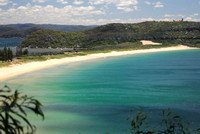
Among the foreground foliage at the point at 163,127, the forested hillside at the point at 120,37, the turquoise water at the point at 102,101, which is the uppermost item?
the forested hillside at the point at 120,37

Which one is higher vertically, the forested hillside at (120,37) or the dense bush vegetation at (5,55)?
the forested hillside at (120,37)

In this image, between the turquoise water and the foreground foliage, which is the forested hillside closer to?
the turquoise water

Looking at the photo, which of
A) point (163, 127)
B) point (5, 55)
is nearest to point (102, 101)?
point (163, 127)

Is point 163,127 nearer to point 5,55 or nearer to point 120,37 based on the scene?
point 5,55

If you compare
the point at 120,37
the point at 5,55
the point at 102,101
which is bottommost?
the point at 102,101

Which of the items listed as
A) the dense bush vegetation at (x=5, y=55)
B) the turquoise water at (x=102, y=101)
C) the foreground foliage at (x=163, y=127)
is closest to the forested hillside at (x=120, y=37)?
the dense bush vegetation at (x=5, y=55)

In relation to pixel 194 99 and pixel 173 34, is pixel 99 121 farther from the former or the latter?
pixel 173 34

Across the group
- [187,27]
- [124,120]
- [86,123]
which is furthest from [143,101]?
[187,27]

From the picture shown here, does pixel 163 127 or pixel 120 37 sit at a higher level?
pixel 120 37

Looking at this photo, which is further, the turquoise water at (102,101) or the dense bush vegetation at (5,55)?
the dense bush vegetation at (5,55)

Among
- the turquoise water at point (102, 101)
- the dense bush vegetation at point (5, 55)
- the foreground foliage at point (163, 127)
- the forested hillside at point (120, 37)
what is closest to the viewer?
the foreground foliage at point (163, 127)

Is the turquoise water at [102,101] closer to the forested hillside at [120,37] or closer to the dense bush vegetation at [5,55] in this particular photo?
the dense bush vegetation at [5,55]
